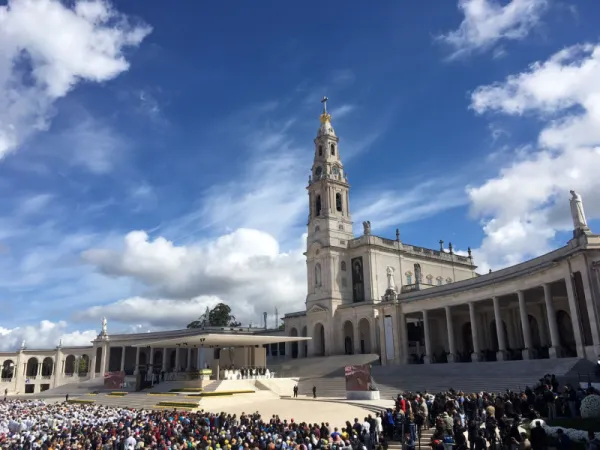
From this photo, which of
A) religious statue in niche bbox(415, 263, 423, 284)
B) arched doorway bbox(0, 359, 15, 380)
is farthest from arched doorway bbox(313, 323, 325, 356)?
arched doorway bbox(0, 359, 15, 380)

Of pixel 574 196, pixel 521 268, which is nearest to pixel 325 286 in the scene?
pixel 521 268

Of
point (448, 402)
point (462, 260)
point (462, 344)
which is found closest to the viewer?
point (448, 402)

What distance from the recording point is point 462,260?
6900 centimetres

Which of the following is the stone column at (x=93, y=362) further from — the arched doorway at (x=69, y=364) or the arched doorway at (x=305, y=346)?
the arched doorway at (x=305, y=346)

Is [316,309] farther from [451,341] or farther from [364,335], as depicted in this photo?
[451,341]

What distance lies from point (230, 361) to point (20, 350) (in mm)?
44792

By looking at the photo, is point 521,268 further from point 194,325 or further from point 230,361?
point 194,325

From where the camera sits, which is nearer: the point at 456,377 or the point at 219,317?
the point at 456,377

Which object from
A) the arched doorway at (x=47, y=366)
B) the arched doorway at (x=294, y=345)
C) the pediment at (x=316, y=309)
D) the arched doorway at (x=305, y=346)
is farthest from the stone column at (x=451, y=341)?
the arched doorway at (x=47, y=366)

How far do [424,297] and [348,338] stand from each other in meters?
17.9

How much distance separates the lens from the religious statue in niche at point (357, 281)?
5825 centimetres

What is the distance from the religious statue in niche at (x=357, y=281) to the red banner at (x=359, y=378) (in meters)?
26.0

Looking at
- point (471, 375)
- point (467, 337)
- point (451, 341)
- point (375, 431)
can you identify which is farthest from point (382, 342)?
point (375, 431)

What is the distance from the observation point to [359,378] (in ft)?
104
